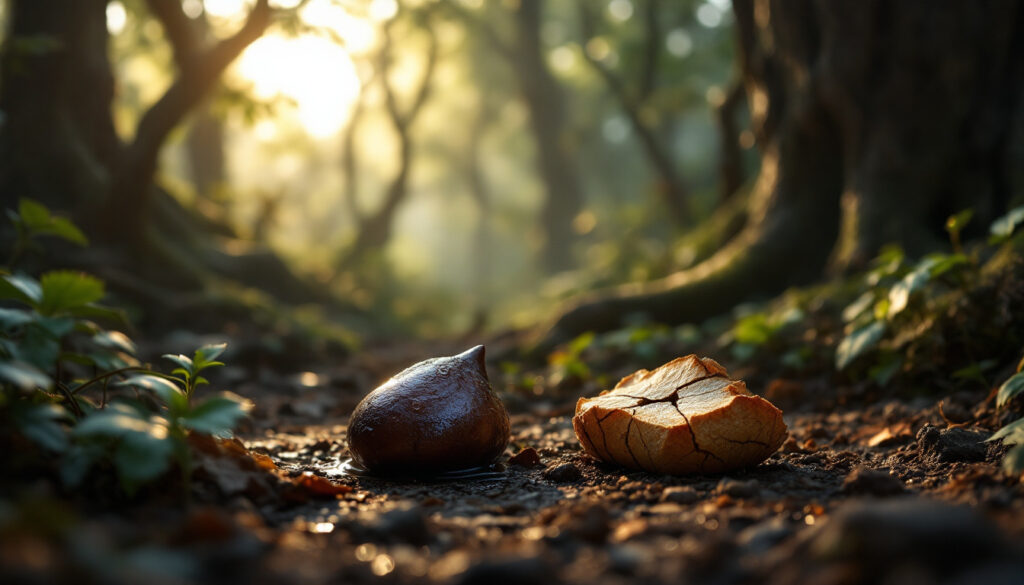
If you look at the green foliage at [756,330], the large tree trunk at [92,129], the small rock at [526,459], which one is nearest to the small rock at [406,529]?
the small rock at [526,459]

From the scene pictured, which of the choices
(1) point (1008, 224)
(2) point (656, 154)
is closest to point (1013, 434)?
(1) point (1008, 224)

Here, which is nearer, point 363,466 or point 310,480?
point 310,480

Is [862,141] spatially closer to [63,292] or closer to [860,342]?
[860,342]

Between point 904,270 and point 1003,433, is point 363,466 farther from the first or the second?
point 904,270

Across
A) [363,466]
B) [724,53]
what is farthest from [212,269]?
[724,53]

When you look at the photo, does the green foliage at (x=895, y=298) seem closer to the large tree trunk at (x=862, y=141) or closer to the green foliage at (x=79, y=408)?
the large tree trunk at (x=862, y=141)

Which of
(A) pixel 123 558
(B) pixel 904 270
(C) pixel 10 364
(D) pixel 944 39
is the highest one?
(D) pixel 944 39

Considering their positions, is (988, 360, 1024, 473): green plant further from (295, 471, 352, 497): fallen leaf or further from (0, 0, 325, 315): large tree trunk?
(0, 0, 325, 315): large tree trunk
